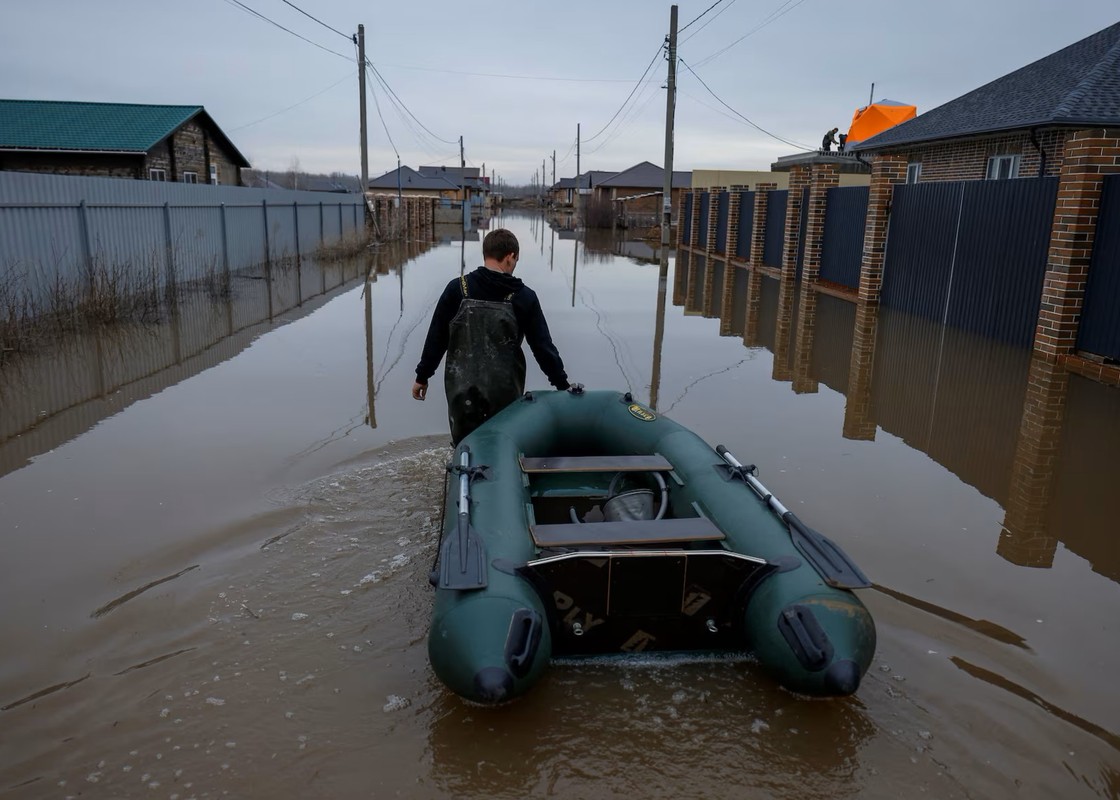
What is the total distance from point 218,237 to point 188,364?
26.2ft

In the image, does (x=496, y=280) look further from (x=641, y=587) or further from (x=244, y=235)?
(x=244, y=235)

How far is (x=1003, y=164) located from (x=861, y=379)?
10.2m

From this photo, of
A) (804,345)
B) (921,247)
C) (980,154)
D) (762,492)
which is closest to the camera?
(762,492)

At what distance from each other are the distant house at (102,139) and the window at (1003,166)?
1990cm

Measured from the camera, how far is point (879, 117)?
960 inches

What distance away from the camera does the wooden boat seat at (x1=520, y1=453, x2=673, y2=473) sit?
4062 mm

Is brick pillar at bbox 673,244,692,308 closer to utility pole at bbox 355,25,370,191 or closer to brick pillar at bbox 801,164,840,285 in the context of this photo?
brick pillar at bbox 801,164,840,285

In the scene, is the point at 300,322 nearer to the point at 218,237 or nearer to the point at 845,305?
the point at 218,237

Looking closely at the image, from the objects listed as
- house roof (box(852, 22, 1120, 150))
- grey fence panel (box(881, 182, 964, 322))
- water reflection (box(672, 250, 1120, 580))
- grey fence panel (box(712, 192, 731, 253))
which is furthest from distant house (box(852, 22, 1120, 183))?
grey fence panel (box(712, 192, 731, 253))

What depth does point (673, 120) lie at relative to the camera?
26.2 metres

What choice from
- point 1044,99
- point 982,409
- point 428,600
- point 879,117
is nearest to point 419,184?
point 879,117

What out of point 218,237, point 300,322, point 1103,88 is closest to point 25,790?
point 300,322

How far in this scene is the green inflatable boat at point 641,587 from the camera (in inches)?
109

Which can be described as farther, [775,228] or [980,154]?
[775,228]
